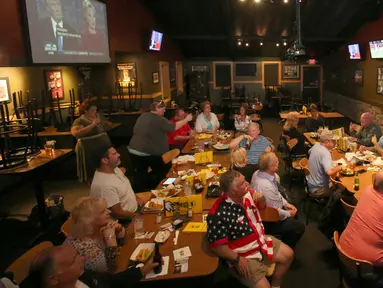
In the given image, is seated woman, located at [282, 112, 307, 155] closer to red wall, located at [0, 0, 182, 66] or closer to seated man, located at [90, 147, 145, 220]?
seated man, located at [90, 147, 145, 220]

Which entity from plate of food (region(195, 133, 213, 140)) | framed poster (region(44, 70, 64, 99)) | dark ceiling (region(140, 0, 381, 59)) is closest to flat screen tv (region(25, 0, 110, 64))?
framed poster (region(44, 70, 64, 99))

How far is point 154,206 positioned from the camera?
3.12 metres

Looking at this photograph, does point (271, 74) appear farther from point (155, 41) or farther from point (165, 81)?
point (155, 41)

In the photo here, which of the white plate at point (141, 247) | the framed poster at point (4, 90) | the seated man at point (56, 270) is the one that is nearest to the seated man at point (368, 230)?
the white plate at point (141, 247)

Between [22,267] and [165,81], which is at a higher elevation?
[165,81]

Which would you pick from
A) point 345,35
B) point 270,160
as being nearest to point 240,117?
point 270,160

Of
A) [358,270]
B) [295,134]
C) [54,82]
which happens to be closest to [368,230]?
[358,270]

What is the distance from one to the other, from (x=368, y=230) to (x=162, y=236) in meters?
1.53

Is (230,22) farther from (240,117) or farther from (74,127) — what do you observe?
(74,127)

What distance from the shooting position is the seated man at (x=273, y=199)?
3.37m

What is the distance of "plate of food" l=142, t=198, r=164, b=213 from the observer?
3.06m

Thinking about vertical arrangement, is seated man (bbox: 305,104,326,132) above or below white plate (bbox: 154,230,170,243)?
above

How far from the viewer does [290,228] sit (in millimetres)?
3381

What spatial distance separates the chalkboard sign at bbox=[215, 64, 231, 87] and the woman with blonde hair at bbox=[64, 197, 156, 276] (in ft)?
45.3
